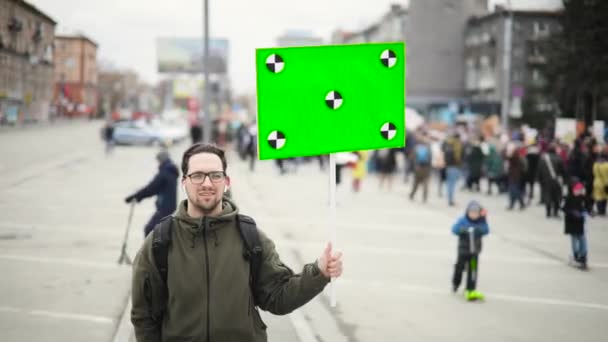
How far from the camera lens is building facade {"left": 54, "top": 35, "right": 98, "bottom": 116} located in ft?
58.7

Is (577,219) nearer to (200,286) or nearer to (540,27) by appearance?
(200,286)

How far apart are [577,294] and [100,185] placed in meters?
14.7

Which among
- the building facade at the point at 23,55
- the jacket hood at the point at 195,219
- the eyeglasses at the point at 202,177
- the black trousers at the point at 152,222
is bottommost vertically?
the black trousers at the point at 152,222

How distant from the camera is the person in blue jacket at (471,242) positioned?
26.9ft

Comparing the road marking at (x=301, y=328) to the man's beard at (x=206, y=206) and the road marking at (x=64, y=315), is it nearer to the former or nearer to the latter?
the road marking at (x=64, y=315)

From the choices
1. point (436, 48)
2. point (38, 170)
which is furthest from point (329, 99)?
point (436, 48)

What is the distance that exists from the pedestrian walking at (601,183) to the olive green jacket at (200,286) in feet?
47.6

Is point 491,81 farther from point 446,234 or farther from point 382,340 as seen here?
point 382,340

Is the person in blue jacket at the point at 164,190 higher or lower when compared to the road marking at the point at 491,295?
higher

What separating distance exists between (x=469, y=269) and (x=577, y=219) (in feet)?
9.11

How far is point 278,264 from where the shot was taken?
3.31m

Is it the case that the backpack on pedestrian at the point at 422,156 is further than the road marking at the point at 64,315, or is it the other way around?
the backpack on pedestrian at the point at 422,156

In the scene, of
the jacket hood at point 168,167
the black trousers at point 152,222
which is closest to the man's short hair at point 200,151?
the black trousers at point 152,222

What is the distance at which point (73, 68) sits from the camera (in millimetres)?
22016
